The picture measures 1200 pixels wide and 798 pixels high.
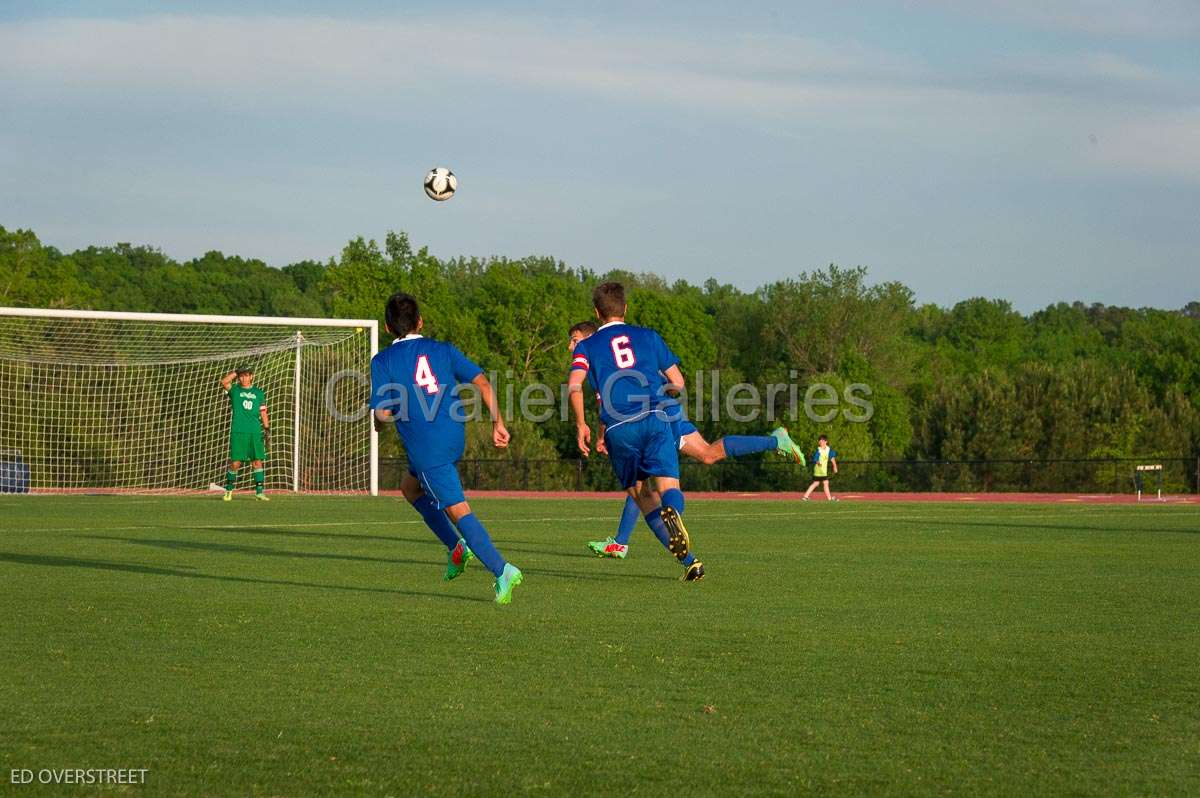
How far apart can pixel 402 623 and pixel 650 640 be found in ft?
4.66

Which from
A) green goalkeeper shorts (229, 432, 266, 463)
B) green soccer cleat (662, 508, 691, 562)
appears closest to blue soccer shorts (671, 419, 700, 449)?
green soccer cleat (662, 508, 691, 562)

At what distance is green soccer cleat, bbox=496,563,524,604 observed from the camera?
27.6 feet

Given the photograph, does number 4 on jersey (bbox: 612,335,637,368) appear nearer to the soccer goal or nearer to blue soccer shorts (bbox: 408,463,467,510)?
blue soccer shorts (bbox: 408,463,467,510)

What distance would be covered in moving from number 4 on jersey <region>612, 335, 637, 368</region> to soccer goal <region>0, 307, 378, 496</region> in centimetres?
1951

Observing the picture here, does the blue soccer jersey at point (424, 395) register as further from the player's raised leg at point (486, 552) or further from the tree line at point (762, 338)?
the tree line at point (762, 338)

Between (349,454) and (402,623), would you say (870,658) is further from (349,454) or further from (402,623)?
(349,454)

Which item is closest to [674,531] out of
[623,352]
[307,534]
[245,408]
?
[623,352]

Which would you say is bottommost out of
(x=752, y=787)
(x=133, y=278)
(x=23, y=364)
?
(x=752, y=787)

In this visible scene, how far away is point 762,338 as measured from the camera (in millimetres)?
91625

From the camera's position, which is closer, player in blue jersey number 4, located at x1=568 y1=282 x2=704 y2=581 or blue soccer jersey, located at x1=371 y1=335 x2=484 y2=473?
blue soccer jersey, located at x1=371 y1=335 x2=484 y2=473

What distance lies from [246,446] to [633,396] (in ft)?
52.0

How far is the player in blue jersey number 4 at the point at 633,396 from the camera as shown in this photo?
9.46 meters

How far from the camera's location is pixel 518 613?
8.00 meters

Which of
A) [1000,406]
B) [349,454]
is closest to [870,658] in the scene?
[349,454]
